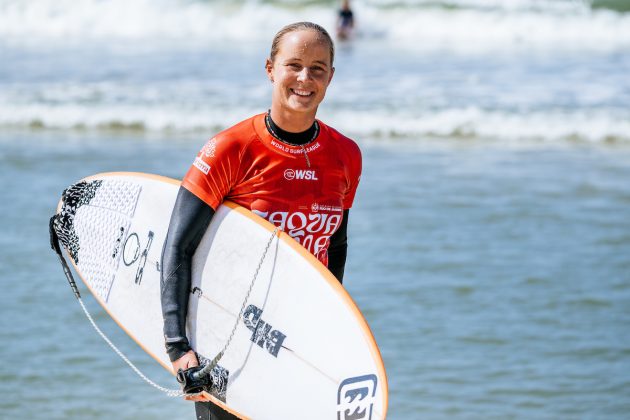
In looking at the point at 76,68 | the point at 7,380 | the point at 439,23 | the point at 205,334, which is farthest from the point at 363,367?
the point at 439,23

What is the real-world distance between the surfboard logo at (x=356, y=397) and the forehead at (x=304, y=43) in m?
0.84

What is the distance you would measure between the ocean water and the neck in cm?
223

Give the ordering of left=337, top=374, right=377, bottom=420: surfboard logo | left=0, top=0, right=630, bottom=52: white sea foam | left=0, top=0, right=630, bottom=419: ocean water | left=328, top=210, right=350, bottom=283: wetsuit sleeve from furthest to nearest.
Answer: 1. left=0, top=0, right=630, bottom=52: white sea foam
2. left=0, top=0, right=630, bottom=419: ocean water
3. left=328, top=210, right=350, bottom=283: wetsuit sleeve
4. left=337, top=374, right=377, bottom=420: surfboard logo

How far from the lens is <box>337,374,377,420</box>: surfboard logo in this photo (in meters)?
2.47

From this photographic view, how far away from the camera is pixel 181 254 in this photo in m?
2.62

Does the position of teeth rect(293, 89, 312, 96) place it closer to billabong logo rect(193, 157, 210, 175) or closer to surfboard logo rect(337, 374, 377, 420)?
billabong logo rect(193, 157, 210, 175)

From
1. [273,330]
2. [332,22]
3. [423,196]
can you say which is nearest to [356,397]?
[273,330]

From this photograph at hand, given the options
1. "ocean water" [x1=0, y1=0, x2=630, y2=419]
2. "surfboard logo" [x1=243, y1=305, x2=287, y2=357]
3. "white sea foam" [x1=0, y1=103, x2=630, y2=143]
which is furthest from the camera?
"white sea foam" [x1=0, y1=103, x2=630, y2=143]

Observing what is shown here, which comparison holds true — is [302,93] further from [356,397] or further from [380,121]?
[380,121]

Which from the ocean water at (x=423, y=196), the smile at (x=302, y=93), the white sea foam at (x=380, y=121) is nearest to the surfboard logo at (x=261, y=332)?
the smile at (x=302, y=93)

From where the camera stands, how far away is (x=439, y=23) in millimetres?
21562

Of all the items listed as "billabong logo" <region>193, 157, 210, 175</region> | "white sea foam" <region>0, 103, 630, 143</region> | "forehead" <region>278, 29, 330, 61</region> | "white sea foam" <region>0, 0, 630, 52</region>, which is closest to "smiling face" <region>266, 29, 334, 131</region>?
"forehead" <region>278, 29, 330, 61</region>

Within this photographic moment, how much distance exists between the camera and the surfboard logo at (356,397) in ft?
8.10

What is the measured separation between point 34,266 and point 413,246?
2501 millimetres
